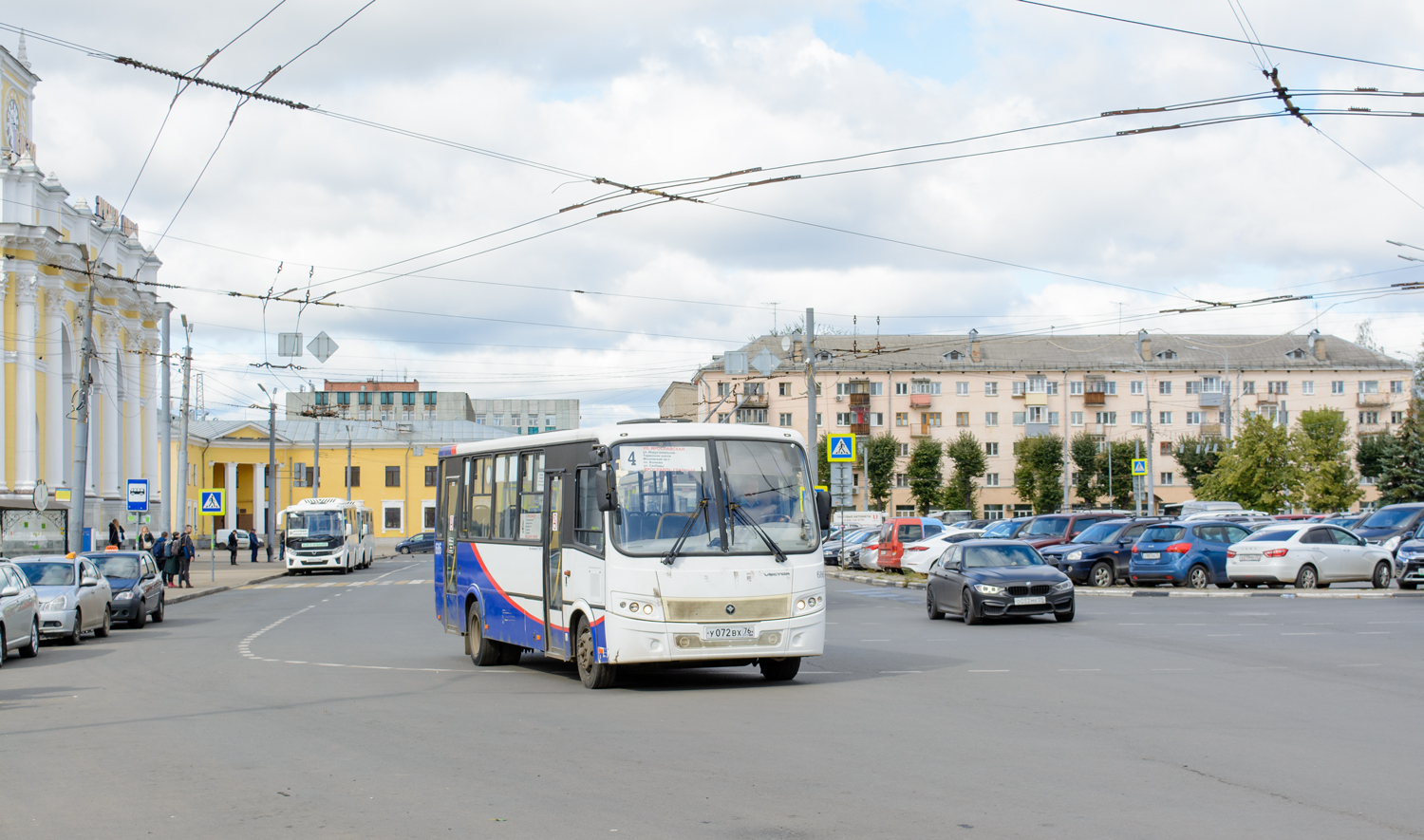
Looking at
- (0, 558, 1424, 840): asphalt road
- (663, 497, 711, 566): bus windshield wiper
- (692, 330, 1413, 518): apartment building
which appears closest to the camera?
(0, 558, 1424, 840): asphalt road

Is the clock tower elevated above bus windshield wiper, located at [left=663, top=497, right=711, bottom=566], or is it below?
above

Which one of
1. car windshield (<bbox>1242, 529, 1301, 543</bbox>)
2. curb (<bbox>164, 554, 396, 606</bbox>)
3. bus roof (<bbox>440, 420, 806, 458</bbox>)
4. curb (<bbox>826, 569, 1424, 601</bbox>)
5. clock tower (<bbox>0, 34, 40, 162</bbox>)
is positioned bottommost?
curb (<bbox>164, 554, 396, 606</bbox>)

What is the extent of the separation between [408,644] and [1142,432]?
93964 millimetres

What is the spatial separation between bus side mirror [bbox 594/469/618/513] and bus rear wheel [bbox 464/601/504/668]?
4040 mm

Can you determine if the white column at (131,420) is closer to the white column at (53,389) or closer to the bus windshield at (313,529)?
the white column at (53,389)

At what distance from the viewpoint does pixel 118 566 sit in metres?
26.2

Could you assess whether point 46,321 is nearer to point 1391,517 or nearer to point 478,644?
point 478,644

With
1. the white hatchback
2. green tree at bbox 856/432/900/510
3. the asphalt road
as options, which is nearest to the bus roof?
the asphalt road

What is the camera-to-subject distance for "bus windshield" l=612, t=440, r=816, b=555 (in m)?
13.7

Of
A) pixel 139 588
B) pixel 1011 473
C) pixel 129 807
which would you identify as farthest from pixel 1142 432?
pixel 129 807

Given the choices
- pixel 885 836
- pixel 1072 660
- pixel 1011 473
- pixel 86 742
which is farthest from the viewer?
pixel 1011 473

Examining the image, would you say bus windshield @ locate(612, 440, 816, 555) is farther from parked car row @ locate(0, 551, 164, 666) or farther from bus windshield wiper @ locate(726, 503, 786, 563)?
parked car row @ locate(0, 551, 164, 666)

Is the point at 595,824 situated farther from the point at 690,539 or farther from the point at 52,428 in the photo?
the point at 52,428

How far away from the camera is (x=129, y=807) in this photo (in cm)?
782
